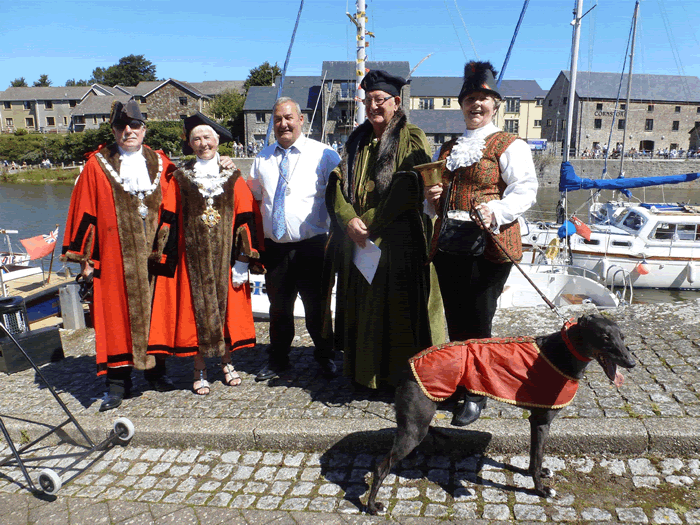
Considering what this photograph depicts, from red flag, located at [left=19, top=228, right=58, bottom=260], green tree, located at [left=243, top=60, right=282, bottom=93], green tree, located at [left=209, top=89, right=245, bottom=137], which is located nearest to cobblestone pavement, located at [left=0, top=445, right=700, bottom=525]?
red flag, located at [left=19, top=228, right=58, bottom=260]

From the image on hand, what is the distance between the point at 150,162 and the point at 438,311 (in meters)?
2.33

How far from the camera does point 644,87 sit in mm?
51719

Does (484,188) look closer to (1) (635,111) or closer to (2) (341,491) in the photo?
(2) (341,491)

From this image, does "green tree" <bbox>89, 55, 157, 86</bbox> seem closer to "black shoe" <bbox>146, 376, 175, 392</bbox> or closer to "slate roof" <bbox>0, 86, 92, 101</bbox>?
"slate roof" <bbox>0, 86, 92, 101</bbox>

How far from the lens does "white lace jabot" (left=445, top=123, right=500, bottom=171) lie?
9.20 ft

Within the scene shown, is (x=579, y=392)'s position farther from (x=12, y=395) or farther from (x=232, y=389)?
(x=12, y=395)

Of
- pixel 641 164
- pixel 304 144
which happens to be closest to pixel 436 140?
pixel 641 164

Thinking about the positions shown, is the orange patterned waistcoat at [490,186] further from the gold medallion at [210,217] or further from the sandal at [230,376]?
the sandal at [230,376]

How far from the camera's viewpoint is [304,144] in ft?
12.4

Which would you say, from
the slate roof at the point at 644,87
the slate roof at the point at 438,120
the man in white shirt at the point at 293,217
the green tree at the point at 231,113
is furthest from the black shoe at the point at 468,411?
the slate roof at the point at 644,87

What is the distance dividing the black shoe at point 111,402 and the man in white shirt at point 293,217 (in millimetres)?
1026

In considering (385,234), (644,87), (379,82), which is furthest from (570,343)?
(644,87)

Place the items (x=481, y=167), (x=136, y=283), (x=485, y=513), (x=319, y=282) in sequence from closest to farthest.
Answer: (x=485, y=513) < (x=481, y=167) < (x=136, y=283) < (x=319, y=282)

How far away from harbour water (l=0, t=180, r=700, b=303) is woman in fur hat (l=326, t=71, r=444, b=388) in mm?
12381
